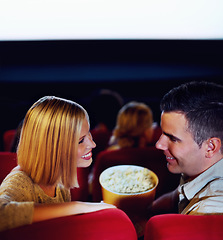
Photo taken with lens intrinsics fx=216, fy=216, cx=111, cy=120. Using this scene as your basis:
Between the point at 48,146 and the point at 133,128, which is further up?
the point at 48,146

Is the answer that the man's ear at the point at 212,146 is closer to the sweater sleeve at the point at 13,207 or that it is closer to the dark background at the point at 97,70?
the sweater sleeve at the point at 13,207

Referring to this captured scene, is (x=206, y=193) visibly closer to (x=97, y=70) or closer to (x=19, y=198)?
(x=19, y=198)

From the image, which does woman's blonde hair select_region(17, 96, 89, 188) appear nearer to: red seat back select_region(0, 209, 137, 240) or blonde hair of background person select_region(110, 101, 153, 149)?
red seat back select_region(0, 209, 137, 240)

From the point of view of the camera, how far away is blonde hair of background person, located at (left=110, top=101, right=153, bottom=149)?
175 cm

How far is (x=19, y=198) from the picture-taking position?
2.59 ft

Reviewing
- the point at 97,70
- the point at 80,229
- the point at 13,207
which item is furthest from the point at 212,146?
the point at 97,70

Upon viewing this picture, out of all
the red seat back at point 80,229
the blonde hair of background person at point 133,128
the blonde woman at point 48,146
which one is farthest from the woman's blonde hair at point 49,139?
the blonde hair of background person at point 133,128

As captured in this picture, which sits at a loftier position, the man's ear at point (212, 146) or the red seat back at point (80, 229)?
the man's ear at point (212, 146)

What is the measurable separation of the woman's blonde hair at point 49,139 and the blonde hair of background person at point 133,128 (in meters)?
0.82

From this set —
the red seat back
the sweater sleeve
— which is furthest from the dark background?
the red seat back

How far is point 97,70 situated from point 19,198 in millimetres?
2545

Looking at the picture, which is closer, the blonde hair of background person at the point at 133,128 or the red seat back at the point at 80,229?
the red seat back at the point at 80,229

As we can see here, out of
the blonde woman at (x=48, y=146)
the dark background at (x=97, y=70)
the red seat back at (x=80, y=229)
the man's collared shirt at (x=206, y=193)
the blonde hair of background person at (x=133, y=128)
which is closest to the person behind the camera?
the red seat back at (x=80, y=229)

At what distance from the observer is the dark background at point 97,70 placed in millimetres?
2857
